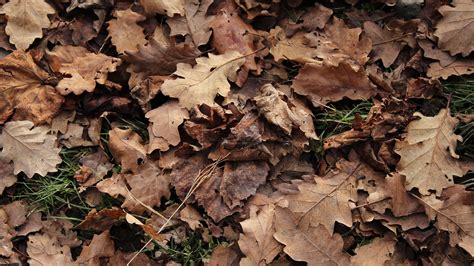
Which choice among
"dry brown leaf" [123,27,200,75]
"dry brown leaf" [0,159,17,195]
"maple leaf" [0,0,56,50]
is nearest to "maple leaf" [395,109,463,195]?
"dry brown leaf" [123,27,200,75]

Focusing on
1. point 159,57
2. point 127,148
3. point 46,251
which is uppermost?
point 159,57

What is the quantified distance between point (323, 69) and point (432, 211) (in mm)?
793

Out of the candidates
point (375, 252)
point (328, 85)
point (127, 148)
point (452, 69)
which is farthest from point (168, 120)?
point (452, 69)

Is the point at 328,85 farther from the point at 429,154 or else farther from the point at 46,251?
the point at 46,251

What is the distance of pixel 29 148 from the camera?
103 inches

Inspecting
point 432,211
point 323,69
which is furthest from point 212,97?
point 432,211

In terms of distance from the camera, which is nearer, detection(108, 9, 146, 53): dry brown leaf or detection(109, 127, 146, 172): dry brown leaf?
detection(109, 127, 146, 172): dry brown leaf

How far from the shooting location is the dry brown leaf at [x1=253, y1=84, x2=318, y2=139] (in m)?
2.43

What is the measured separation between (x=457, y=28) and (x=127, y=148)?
1.63 meters

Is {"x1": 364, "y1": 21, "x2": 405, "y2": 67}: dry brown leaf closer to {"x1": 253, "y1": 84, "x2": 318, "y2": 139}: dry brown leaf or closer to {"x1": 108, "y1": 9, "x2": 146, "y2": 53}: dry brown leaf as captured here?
{"x1": 253, "y1": 84, "x2": 318, "y2": 139}: dry brown leaf

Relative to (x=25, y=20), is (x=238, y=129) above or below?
below

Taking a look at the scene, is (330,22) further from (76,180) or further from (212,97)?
(76,180)

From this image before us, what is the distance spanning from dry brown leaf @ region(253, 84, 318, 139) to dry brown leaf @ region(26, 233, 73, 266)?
41.4 inches

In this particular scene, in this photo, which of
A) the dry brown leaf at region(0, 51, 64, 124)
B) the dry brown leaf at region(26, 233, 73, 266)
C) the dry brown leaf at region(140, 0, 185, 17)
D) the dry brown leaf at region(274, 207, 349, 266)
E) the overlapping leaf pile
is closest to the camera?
the dry brown leaf at region(274, 207, 349, 266)
